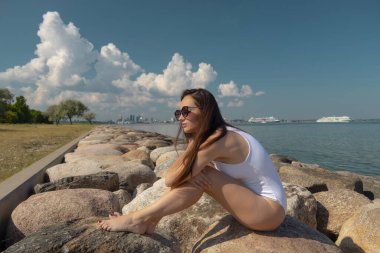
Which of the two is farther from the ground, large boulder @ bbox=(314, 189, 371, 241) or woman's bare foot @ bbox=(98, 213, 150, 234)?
woman's bare foot @ bbox=(98, 213, 150, 234)

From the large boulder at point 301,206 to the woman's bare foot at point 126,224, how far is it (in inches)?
91.0

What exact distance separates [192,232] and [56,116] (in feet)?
302

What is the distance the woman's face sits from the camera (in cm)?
326

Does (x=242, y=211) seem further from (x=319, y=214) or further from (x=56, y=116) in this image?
(x=56, y=116)

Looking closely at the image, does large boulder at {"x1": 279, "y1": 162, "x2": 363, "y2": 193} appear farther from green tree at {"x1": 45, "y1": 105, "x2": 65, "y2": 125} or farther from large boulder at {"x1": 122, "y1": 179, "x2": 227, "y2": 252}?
green tree at {"x1": 45, "y1": 105, "x2": 65, "y2": 125}

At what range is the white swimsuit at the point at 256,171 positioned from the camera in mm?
3113

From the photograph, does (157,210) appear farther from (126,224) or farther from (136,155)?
(136,155)

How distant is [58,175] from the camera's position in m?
7.34

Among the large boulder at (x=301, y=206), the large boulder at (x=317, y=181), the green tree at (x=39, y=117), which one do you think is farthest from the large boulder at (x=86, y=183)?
the green tree at (x=39, y=117)

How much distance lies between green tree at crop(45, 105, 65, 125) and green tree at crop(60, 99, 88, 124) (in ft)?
3.50

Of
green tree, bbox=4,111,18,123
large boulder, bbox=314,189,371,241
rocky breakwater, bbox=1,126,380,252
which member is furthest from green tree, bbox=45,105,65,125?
large boulder, bbox=314,189,371,241

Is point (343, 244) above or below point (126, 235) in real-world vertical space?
below

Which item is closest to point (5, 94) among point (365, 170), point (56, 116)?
point (56, 116)

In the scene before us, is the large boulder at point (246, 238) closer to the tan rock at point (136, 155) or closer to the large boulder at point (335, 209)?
the large boulder at point (335, 209)
